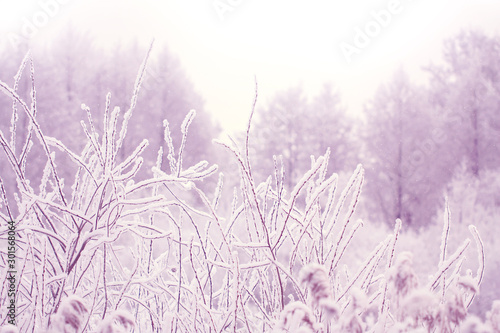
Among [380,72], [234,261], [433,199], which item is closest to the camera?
[234,261]

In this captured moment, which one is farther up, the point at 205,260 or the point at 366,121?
the point at 366,121

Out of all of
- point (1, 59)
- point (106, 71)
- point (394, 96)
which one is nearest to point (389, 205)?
point (394, 96)

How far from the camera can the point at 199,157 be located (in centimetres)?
1304

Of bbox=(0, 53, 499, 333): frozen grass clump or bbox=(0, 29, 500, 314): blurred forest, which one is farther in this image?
bbox=(0, 29, 500, 314): blurred forest

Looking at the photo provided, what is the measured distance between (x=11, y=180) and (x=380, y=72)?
37.2 feet

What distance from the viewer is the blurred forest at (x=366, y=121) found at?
41.4ft

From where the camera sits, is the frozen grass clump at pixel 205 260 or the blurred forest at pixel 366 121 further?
the blurred forest at pixel 366 121

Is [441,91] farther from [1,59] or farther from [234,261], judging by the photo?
[234,261]

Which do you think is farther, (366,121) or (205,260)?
(366,121)

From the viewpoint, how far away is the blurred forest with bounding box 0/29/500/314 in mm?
12617

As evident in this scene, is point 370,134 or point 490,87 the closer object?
point 490,87

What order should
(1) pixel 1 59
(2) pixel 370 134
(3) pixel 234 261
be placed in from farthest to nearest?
1. (2) pixel 370 134
2. (1) pixel 1 59
3. (3) pixel 234 261

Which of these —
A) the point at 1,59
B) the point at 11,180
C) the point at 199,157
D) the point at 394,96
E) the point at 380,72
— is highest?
the point at 380,72

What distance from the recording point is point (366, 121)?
13891 millimetres
